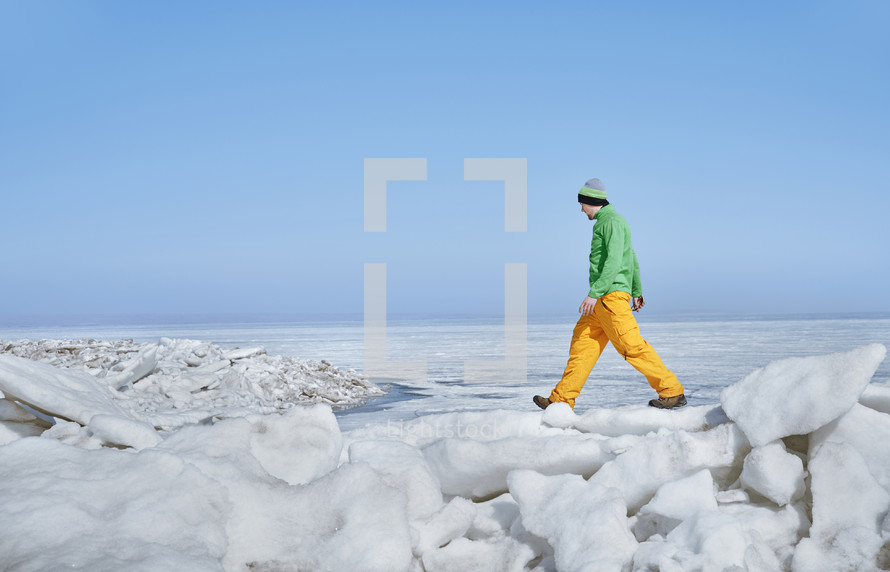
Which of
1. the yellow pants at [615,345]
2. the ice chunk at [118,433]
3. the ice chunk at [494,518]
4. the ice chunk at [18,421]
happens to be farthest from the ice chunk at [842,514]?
the ice chunk at [18,421]

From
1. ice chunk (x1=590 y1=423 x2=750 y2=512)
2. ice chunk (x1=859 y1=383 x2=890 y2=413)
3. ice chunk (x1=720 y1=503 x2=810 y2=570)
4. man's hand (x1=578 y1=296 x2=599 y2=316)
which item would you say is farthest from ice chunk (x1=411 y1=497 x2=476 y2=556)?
man's hand (x1=578 y1=296 x2=599 y2=316)

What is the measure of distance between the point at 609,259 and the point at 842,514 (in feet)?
7.74

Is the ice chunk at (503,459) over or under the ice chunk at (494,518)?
over

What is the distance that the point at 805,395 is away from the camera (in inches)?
85.6

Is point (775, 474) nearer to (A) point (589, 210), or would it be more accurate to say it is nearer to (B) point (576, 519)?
(B) point (576, 519)

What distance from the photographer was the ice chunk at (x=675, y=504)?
1.98 meters

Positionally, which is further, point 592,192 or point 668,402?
point 592,192

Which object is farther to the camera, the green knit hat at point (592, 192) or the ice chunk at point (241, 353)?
the ice chunk at point (241, 353)

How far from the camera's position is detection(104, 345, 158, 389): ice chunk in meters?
5.38

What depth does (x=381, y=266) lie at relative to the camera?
5801 millimetres

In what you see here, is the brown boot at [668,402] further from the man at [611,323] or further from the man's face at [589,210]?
the man's face at [589,210]

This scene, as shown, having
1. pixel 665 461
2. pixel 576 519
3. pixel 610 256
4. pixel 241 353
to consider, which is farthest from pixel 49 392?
pixel 241 353

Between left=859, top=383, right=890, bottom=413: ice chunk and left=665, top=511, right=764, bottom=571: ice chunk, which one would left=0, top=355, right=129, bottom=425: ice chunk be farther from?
left=859, top=383, right=890, bottom=413: ice chunk

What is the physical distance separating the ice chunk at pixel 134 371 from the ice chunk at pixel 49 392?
8.37 feet
